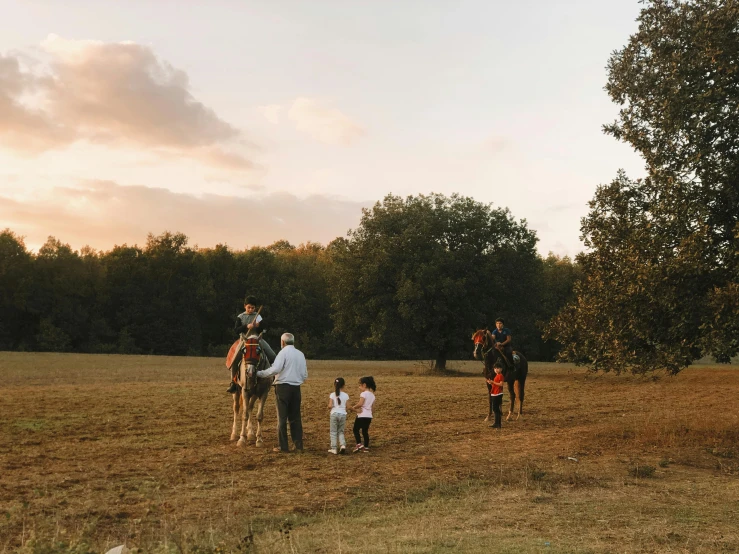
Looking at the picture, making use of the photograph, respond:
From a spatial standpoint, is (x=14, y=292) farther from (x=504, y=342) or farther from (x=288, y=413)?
(x=288, y=413)

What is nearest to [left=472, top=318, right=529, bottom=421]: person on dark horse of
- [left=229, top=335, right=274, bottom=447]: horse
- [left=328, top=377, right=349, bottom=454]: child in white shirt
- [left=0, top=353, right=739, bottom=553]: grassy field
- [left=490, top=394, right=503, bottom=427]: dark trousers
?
[left=490, top=394, right=503, bottom=427]: dark trousers

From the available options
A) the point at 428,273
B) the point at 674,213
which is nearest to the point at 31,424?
the point at 674,213

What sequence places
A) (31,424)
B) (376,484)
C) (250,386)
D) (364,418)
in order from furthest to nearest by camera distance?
(31,424) → (250,386) → (364,418) → (376,484)

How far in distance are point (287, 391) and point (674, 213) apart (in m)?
9.45

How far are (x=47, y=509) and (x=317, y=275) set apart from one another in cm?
8722

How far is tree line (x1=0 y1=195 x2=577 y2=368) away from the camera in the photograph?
45875 millimetres

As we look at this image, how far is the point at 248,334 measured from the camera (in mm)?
15023

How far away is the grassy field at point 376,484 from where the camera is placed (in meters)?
8.02

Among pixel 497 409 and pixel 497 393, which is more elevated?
pixel 497 393

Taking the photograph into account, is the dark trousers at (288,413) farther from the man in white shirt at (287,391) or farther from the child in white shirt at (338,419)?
the child in white shirt at (338,419)

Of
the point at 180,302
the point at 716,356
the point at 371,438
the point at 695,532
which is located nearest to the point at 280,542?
the point at 695,532

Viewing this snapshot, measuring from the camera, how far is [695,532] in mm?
8594

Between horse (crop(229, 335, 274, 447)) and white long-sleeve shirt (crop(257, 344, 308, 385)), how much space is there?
0.40m

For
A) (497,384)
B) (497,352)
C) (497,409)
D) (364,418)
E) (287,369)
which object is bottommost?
(497,409)
